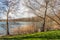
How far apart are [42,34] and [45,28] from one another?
0.10m

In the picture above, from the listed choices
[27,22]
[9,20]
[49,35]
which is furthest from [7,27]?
[49,35]

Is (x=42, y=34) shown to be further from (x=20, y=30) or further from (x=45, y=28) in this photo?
(x=20, y=30)

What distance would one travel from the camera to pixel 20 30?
222 centimetres

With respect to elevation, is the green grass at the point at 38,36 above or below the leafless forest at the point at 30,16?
below

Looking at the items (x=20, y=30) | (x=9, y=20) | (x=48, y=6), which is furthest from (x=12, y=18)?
(x=48, y=6)

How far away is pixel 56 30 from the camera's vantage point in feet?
7.32

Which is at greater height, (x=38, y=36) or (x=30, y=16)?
(x=30, y=16)

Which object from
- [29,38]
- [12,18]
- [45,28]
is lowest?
[29,38]

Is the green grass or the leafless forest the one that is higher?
the leafless forest

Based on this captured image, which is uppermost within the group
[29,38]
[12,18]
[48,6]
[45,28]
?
[48,6]

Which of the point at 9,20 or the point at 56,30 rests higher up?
the point at 9,20

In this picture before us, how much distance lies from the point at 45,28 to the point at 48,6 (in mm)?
323

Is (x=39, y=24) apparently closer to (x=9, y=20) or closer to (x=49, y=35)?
(x=49, y=35)

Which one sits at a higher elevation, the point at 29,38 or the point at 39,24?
the point at 39,24
